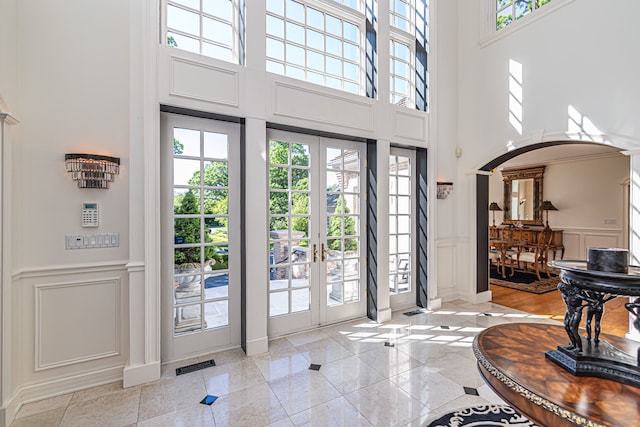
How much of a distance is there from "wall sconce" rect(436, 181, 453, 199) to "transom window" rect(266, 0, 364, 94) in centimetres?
189

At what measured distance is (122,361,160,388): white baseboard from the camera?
2482 mm

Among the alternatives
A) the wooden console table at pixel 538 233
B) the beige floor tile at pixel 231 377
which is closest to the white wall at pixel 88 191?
the beige floor tile at pixel 231 377

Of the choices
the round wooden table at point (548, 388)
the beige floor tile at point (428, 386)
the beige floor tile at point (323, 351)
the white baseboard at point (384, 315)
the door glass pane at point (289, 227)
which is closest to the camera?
the round wooden table at point (548, 388)

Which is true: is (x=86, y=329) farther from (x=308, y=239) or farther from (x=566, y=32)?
(x=566, y=32)

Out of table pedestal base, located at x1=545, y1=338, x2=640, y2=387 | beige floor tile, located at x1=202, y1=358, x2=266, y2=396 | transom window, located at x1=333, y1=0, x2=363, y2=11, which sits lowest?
beige floor tile, located at x1=202, y1=358, x2=266, y2=396

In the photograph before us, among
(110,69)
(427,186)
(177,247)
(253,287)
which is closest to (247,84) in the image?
(110,69)

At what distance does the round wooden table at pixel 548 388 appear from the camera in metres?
0.97

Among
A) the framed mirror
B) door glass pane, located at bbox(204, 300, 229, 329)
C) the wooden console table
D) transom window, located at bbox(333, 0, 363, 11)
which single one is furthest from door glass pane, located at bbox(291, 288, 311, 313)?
the framed mirror

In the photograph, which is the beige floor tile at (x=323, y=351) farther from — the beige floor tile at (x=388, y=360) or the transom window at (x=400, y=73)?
the transom window at (x=400, y=73)

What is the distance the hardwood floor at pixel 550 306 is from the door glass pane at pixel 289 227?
3.36 meters

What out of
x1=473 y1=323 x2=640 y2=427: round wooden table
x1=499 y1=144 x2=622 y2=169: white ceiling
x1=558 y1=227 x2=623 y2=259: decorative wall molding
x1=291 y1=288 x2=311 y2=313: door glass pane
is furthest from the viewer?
x1=558 y1=227 x2=623 y2=259: decorative wall molding

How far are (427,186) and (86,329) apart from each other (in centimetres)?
426

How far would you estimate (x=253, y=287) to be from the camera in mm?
3012

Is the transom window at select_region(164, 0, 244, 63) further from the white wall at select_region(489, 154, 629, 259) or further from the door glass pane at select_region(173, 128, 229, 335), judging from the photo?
the white wall at select_region(489, 154, 629, 259)
